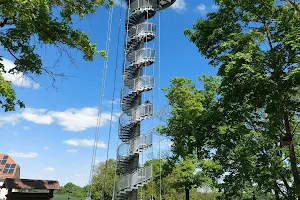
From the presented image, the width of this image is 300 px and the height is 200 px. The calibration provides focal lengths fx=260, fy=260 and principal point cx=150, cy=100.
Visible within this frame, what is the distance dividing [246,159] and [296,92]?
8040mm

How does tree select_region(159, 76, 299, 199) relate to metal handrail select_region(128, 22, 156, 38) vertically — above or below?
below

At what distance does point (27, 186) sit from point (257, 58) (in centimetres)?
1111

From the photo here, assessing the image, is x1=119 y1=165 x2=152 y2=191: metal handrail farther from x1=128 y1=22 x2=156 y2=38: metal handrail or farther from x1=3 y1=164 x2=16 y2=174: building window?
x1=3 y1=164 x2=16 y2=174: building window

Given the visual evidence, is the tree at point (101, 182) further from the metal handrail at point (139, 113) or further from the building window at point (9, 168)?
the metal handrail at point (139, 113)

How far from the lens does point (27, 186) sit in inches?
465

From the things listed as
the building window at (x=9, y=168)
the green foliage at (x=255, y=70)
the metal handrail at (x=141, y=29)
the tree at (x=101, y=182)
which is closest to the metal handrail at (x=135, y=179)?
the green foliage at (x=255, y=70)

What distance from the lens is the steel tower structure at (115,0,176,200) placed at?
14.0 metres

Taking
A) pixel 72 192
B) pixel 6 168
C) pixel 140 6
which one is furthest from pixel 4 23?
pixel 72 192

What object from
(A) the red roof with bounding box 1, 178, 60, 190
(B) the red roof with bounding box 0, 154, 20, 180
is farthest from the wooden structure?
(B) the red roof with bounding box 0, 154, 20, 180

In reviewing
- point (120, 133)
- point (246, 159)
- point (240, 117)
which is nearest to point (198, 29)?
point (240, 117)

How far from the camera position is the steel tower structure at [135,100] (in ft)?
46.0

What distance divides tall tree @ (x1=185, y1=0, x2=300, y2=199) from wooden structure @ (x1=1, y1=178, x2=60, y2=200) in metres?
8.89

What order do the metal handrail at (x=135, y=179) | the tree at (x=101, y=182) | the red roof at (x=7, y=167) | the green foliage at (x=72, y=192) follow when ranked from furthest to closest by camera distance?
1. the green foliage at (x=72, y=192)
2. the tree at (x=101, y=182)
3. the red roof at (x=7, y=167)
4. the metal handrail at (x=135, y=179)

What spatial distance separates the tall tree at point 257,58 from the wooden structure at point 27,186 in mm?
8887
